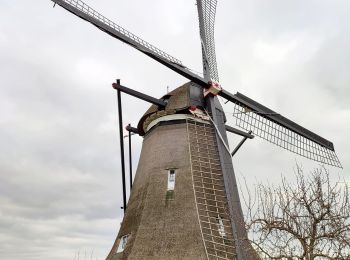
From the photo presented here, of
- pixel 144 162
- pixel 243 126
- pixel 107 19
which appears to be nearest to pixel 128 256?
pixel 144 162

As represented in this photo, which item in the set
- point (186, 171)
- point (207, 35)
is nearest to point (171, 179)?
point (186, 171)

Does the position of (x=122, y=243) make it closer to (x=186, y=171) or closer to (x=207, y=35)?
(x=186, y=171)

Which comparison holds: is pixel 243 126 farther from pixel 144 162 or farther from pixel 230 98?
pixel 144 162

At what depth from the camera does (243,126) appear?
54.8 ft

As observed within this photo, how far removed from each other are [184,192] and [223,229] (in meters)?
1.78

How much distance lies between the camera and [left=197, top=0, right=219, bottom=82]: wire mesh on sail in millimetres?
17875

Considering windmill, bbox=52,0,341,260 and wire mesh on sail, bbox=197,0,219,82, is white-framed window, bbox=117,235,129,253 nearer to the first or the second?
windmill, bbox=52,0,341,260

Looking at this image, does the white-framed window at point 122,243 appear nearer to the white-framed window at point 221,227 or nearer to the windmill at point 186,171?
the windmill at point 186,171

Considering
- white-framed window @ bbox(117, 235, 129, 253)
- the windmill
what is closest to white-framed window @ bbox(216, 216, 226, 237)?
the windmill

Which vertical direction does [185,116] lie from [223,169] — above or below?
above

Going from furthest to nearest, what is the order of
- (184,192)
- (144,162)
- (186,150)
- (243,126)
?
(243,126), (144,162), (186,150), (184,192)

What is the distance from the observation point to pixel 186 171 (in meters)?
13.9

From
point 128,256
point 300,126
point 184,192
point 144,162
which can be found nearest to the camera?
point 128,256

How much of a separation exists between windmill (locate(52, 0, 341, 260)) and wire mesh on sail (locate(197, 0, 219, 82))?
100 mm
